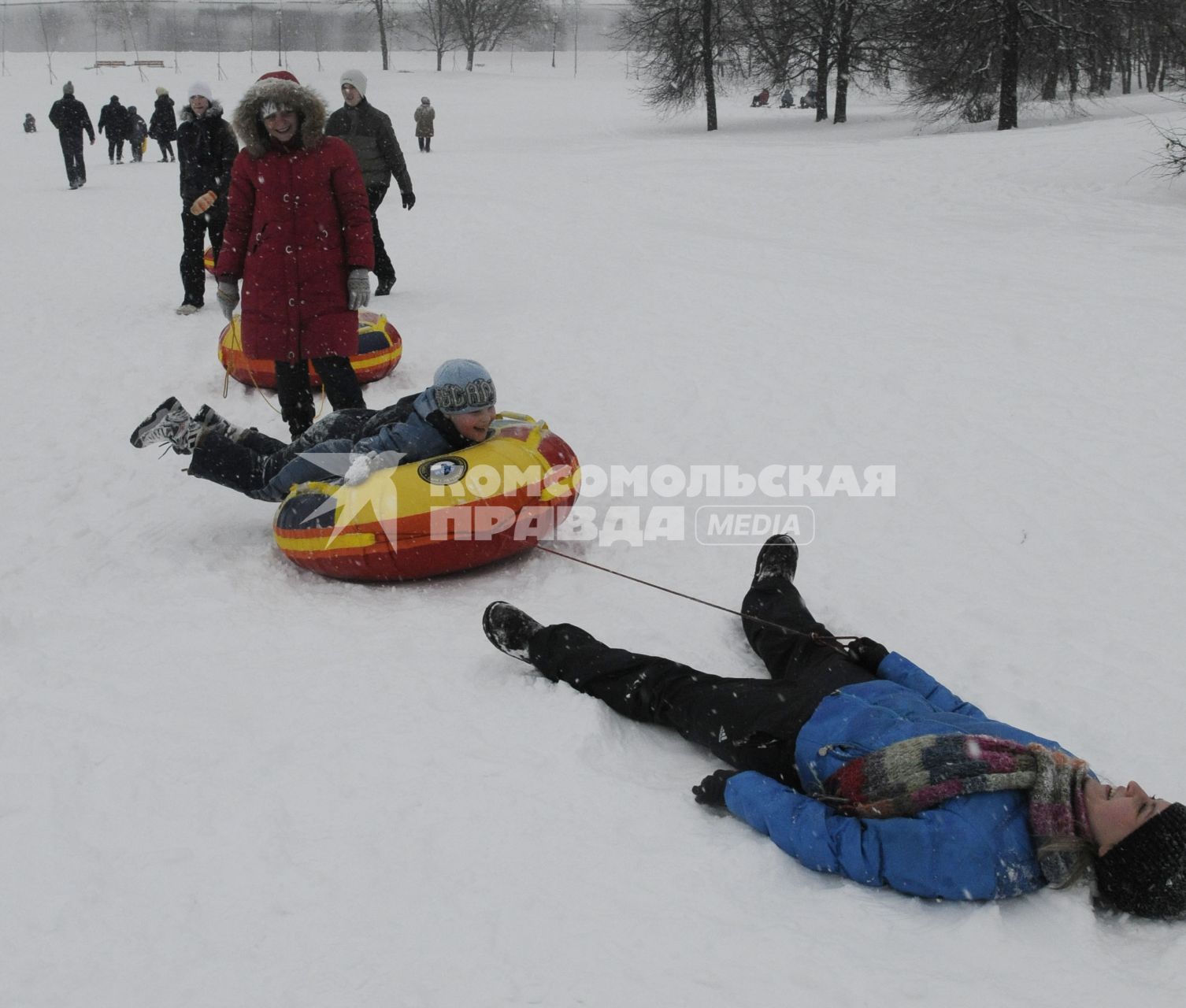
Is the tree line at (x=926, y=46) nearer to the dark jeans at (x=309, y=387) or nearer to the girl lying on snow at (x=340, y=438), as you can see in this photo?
the dark jeans at (x=309, y=387)

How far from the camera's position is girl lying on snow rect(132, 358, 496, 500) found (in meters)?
3.92

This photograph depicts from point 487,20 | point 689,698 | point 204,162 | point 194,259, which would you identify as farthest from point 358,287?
point 487,20

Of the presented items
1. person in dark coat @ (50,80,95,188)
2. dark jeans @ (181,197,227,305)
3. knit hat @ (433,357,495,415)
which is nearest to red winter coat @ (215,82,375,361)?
knit hat @ (433,357,495,415)

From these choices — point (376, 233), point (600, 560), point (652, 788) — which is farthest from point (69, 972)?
point (376, 233)

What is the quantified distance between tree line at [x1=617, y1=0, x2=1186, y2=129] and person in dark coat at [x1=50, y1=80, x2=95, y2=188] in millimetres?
14303

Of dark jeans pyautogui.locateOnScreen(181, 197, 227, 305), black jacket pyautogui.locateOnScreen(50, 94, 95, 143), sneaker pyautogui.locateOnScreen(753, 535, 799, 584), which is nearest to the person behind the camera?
sneaker pyautogui.locateOnScreen(753, 535, 799, 584)

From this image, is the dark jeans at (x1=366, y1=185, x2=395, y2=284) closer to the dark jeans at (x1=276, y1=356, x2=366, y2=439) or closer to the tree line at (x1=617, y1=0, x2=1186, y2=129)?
the dark jeans at (x1=276, y1=356, x2=366, y2=439)

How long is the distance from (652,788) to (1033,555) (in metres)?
2.24

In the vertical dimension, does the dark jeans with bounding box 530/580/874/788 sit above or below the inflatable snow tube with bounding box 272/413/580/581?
below

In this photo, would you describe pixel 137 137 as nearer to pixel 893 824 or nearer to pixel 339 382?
pixel 339 382

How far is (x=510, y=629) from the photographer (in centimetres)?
328

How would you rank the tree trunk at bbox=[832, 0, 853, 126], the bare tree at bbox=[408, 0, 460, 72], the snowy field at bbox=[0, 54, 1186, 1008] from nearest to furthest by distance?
1. the snowy field at bbox=[0, 54, 1186, 1008]
2. the tree trunk at bbox=[832, 0, 853, 126]
3. the bare tree at bbox=[408, 0, 460, 72]

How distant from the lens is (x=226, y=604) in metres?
3.70

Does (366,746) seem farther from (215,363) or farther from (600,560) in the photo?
(215,363)
